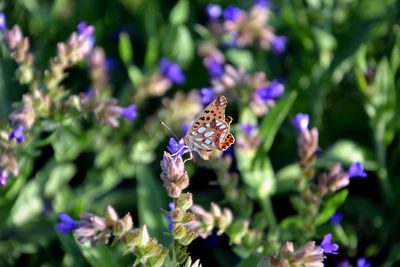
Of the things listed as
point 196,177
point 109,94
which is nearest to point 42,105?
point 109,94

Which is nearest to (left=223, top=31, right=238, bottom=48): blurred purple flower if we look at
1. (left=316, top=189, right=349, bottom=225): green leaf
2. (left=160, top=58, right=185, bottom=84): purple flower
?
(left=160, top=58, right=185, bottom=84): purple flower

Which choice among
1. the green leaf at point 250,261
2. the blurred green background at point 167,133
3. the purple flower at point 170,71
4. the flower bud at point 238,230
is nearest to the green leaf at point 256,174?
the blurred green background at point 167,133

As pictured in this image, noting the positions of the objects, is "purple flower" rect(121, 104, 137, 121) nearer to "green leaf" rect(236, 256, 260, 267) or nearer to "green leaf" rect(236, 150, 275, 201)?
"green leaf" rect(236, 150, 275, 201)

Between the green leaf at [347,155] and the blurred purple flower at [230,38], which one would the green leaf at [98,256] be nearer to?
the green leaf at [347,155]

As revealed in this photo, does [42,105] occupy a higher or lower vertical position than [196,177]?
higher

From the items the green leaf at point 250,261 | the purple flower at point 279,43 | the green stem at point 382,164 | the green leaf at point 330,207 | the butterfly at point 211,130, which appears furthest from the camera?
the purple flower at point 279,43

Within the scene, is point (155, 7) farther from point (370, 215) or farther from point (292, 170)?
point (370, 215)

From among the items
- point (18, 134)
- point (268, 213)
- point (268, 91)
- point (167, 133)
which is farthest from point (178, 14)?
point (18, 134)
